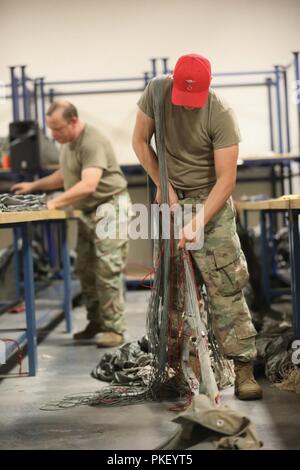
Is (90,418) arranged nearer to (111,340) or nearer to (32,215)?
(32,215)

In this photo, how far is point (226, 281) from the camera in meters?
2.91

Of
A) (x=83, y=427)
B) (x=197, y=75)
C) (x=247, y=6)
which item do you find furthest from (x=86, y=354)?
(x=247, y=6)

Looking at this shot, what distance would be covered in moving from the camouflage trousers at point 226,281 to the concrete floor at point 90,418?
10.5 inches

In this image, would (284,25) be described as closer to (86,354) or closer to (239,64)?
(239,64)

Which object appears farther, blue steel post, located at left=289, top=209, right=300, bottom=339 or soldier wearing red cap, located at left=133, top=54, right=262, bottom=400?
blue steel post, located at left=289, top=209, right=300, bottom=339

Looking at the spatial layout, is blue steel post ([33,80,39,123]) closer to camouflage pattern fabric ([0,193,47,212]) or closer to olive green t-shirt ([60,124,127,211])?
olive green t-shirt ([60,124,127,211])

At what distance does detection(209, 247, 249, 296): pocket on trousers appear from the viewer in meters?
2.90

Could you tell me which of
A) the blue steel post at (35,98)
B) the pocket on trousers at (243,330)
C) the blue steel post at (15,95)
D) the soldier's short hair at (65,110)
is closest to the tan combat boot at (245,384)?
the pocket on trousers at (243,330)

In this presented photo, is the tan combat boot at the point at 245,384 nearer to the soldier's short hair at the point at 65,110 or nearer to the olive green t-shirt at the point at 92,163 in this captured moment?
the olive green t-shirt at the point at 92,163

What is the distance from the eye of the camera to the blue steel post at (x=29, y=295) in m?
3.63

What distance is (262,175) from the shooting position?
27.1ft

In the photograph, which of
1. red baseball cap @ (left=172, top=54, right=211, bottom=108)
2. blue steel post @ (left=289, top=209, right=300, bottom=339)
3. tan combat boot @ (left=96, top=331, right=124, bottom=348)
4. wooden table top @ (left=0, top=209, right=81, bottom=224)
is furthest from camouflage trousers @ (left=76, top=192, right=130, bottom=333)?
red baseball cap @ (left=172, top=54, right=211, bottom=108)

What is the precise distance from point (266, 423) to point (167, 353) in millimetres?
575
